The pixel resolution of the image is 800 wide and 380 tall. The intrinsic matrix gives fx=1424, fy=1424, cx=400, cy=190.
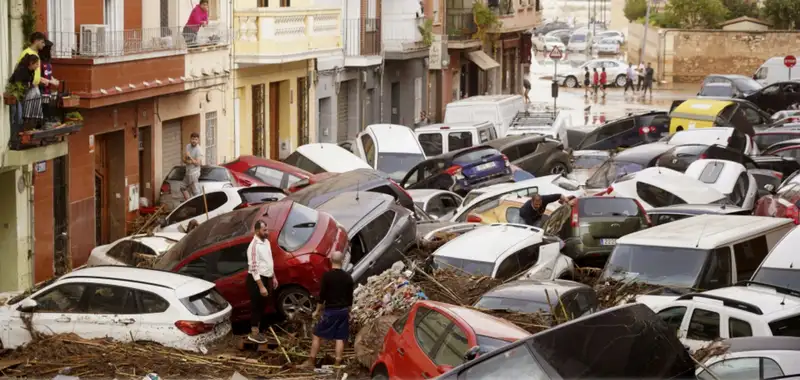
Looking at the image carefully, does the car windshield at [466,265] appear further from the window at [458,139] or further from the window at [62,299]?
the window at [458,139]

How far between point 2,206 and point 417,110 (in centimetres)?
2951

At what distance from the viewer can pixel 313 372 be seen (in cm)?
1599

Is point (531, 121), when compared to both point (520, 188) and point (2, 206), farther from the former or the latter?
point (2, 206)

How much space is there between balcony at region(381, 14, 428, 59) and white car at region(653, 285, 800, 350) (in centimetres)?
3128

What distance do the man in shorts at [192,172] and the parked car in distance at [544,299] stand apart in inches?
517

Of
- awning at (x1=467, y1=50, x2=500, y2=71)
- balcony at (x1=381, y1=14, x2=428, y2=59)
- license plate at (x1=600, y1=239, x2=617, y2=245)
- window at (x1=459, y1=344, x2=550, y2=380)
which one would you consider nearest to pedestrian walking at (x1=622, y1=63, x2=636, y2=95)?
awning at (x1=467, y1=50, x2=500, y2=71)

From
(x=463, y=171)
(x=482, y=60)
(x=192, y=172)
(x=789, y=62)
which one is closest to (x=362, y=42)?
(x=463, y=171)

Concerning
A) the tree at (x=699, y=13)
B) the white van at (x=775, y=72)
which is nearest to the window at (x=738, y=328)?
the white van at (x=775, y=72)

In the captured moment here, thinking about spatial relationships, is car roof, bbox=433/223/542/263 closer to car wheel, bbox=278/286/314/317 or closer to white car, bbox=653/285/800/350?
car wheel, bbox=278/286/314/317

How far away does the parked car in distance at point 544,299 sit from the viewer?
595 inches

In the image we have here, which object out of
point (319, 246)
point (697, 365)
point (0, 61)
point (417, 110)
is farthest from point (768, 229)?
point (417, 110)

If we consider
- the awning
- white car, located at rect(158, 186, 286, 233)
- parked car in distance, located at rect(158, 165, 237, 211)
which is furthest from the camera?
the awning

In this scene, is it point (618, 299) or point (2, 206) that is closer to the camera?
point (618, 299)

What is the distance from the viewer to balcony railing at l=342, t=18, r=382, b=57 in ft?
140
